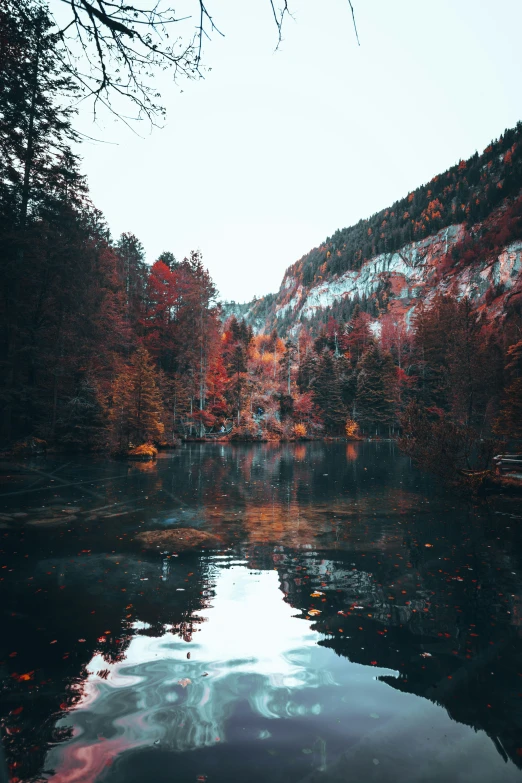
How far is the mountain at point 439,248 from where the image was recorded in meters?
95.9

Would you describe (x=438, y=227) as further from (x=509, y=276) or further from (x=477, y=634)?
(x=477, y=634)

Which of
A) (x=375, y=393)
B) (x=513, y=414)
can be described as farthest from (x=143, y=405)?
(x=375, y=393)

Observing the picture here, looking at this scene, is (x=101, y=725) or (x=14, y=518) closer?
(x=101, y=725)

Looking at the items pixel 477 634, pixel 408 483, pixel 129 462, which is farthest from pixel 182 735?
pixel 129 462

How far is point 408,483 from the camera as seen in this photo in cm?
1748

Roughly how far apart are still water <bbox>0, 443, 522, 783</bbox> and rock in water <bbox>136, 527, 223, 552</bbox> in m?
0.27

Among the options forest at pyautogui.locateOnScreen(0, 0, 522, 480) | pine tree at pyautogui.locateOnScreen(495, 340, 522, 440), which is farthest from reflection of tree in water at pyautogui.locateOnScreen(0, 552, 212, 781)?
pine tree at pyautogui.locateOnScreen(495, 340, 522, 440)

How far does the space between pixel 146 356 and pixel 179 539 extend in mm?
20200

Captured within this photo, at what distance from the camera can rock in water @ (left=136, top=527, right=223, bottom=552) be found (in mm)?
8242

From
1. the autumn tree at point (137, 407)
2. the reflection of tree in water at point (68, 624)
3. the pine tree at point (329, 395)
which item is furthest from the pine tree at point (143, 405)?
the pine tree at point (329, 395)

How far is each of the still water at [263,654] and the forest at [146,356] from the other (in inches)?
204

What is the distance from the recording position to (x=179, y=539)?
28.7 ft

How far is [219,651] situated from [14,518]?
793cm

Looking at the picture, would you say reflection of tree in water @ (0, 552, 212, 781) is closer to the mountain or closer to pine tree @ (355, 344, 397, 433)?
pine tree @ (355, 344, 397, 433)
